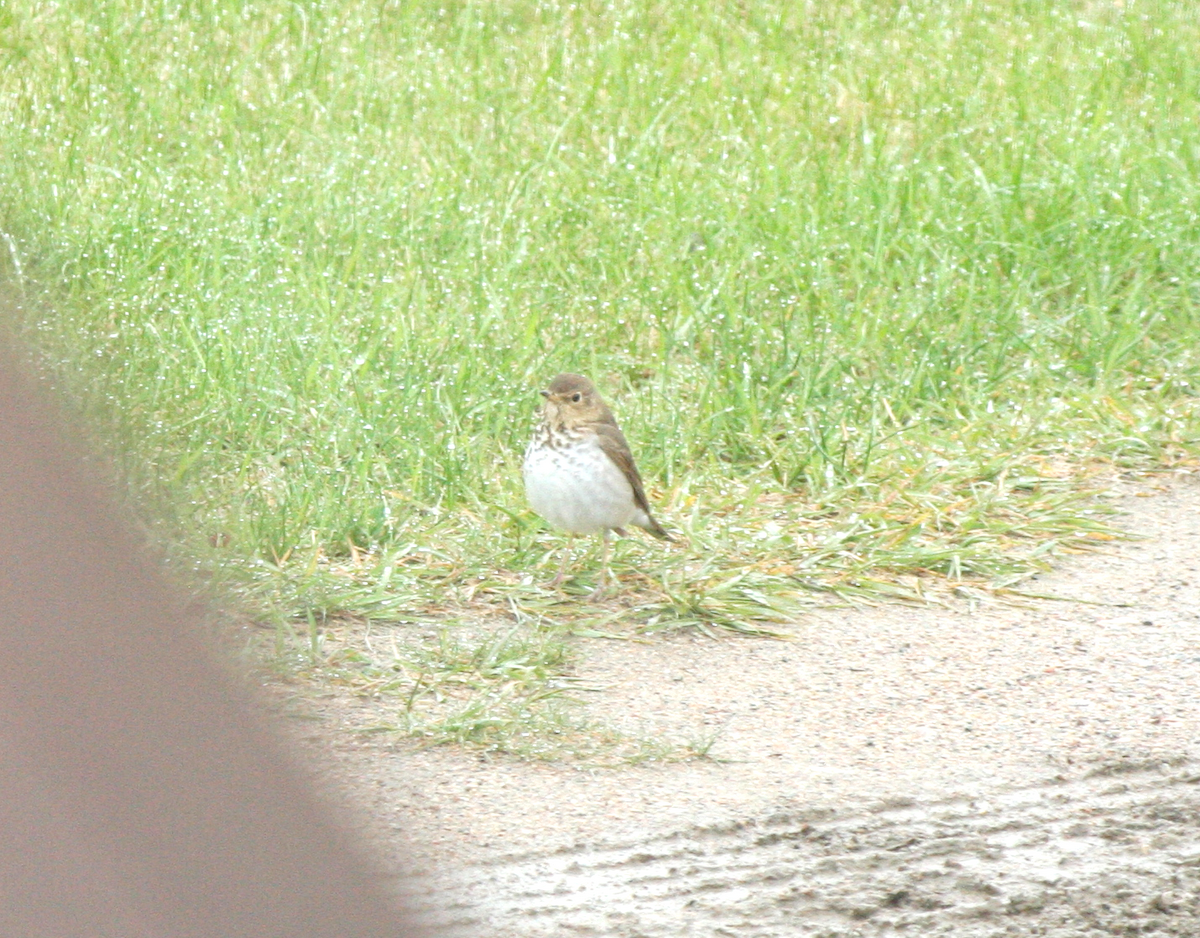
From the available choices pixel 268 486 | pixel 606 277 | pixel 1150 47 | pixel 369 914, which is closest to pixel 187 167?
pixel 606 277

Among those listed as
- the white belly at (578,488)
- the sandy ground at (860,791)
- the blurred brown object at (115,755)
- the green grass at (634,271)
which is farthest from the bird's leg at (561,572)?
the blurred brown object at (115,755)

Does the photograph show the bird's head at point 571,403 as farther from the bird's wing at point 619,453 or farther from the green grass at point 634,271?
the green grass at point 634,271

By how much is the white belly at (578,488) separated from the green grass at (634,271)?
0.89 feet

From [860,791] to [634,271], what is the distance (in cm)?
330

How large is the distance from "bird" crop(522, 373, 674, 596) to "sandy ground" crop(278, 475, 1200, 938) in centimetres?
34

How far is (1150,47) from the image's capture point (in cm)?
883

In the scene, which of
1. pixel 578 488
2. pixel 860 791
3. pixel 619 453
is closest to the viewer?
pixel 860 791

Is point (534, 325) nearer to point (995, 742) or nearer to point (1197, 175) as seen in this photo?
point (995, 742)

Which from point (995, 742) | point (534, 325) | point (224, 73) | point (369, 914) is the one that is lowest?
point (995, 742)

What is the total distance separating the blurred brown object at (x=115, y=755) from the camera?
25.4 inches

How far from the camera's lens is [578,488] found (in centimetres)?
450

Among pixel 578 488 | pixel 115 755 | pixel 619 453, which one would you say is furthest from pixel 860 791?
pixel 115 755

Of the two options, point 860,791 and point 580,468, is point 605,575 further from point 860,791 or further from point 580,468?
point 860,791

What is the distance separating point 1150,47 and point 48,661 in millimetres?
8946
